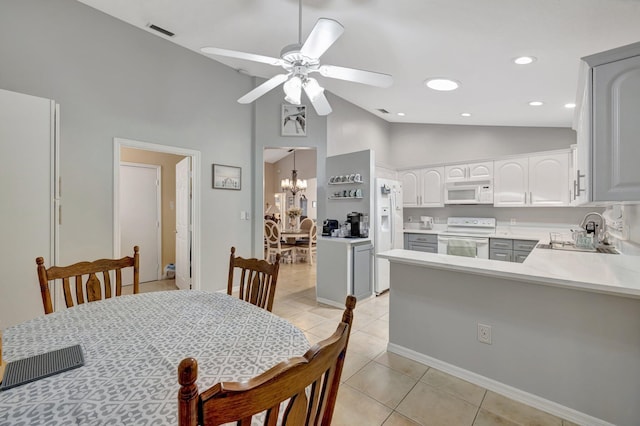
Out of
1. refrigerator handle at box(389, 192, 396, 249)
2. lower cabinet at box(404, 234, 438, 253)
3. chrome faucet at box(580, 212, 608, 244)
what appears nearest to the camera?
chrome faucet at box(580, 212, 608, 244)

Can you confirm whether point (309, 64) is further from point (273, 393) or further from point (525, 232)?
point (525, 232)

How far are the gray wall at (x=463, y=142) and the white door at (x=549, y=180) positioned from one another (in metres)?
0.37

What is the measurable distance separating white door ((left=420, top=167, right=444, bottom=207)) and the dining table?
448cm

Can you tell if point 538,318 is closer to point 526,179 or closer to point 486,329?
point 486,329

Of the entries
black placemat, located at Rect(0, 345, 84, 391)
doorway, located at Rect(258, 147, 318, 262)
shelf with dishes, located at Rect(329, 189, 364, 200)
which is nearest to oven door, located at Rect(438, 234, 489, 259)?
shelf with dishes, located at Rect(329, 189, 364, 200)

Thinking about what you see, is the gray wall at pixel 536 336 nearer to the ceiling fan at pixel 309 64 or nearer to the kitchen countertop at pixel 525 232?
the ceiling fan at pixel 309 64

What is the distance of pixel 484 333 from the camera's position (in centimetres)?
197

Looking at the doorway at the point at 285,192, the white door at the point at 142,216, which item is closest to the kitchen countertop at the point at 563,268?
the white door at the point at 142,216

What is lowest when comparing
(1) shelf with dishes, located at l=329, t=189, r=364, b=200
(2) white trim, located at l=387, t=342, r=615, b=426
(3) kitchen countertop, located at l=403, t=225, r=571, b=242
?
(2) white trim, located at l=387, t=342, r=615, b=426

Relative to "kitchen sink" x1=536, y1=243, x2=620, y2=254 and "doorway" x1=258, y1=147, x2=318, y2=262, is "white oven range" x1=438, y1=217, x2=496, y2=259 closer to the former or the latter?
"kitchen sink" x1=536, y1=243, x2=620, y2=254

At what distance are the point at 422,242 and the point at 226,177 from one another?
137 inches

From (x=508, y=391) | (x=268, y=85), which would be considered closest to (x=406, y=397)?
(x=508, y=391)

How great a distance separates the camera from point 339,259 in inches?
145

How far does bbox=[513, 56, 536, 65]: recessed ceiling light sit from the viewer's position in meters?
2.44
